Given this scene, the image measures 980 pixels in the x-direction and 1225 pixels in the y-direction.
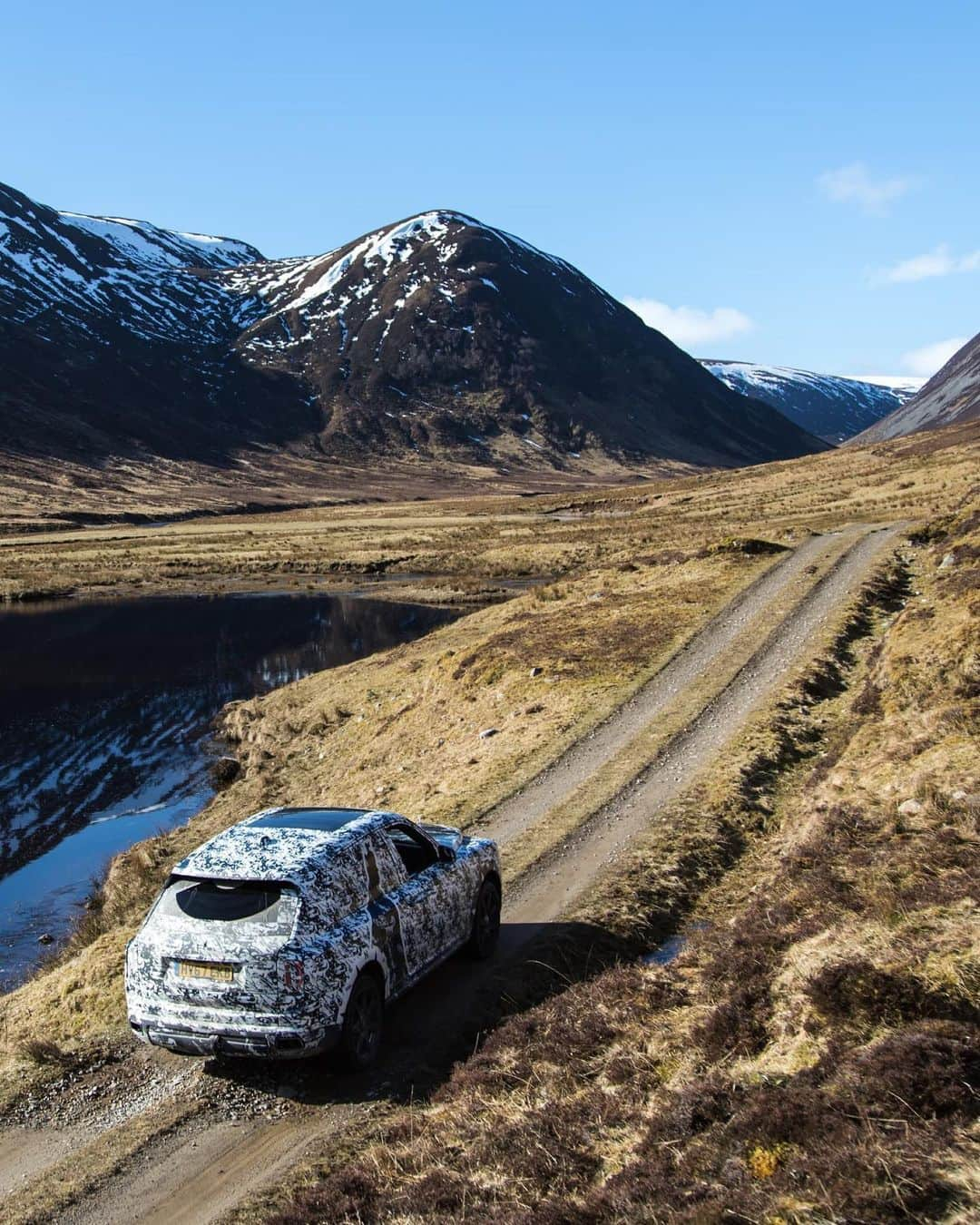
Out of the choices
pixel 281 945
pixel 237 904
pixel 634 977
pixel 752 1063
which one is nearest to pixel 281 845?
pixel 237 904

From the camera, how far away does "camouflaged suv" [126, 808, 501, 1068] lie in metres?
10.1

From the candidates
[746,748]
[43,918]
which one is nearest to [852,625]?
[746,748]

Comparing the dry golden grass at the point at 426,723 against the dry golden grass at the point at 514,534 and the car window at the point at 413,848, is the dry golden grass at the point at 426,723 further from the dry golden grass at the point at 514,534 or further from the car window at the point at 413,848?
the dry golden grass at the point at 514,534

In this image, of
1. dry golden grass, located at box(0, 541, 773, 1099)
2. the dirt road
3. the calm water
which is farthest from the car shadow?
the calm water

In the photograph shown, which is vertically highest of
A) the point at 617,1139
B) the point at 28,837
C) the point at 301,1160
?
the point at 617,1139

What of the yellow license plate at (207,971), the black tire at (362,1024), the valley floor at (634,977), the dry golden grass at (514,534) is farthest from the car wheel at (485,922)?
the dry golden grass at (514,534)

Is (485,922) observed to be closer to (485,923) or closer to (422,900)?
(485,923)

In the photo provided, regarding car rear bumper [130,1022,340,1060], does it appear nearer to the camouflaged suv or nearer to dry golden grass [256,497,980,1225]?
the camouflaged suv

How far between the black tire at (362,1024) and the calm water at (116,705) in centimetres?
1107

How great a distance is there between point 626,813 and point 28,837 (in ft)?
58.8

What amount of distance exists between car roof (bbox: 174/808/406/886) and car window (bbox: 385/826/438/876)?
23 cm

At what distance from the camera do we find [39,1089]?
10773mm

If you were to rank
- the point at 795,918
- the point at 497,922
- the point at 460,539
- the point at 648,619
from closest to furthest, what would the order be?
the point at 795,918
the point at 497,922
the point at 648,619
the point at 460,539

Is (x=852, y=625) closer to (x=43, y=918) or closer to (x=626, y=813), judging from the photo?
(x=626, y=813)
